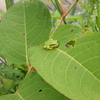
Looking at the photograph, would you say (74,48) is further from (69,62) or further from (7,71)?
(7,71)

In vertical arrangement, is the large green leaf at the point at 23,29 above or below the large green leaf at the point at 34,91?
above

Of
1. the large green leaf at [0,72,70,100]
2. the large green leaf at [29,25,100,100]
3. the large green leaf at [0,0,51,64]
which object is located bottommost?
the large green leaf at [0,72,70,100]

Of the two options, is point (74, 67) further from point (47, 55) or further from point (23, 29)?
point (23, 29)

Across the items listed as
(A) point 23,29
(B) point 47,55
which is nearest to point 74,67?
(B) point 47,55

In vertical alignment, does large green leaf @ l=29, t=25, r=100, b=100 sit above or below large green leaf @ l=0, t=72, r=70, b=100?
above
